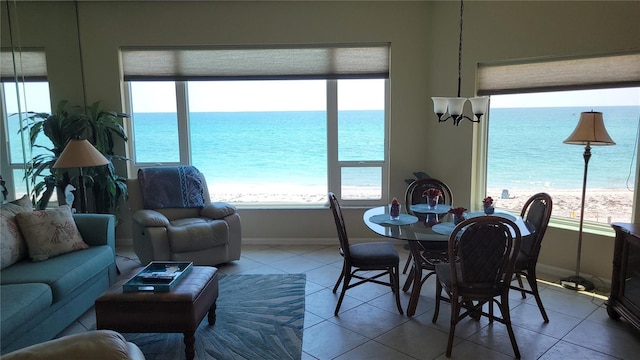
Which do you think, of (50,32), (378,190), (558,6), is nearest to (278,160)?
(378,190)

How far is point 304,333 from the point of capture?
10.0 ft

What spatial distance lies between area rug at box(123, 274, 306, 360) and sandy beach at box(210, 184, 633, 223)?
162 cm

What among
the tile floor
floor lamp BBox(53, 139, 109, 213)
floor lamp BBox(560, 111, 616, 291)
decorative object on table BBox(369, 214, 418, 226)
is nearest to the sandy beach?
floor lamp BBox(560, 111, 616, 291)

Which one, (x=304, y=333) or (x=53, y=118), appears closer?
(x=304, y=333)

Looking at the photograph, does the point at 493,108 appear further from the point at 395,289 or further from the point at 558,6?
→ the point at 395,289

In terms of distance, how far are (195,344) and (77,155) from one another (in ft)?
6.32

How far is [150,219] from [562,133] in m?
3.99

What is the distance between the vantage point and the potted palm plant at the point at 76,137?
14.6 ft

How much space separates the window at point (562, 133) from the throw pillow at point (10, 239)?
14.0 feet

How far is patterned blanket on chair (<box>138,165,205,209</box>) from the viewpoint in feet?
14.7

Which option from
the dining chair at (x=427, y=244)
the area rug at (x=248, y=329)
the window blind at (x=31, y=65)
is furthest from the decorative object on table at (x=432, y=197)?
the window blind at (x=31, y=65)

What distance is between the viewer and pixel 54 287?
2842 mm

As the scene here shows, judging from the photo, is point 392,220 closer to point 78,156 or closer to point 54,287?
point 54,287

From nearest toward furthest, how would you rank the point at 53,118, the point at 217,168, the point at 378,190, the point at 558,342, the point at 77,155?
1. the point at 558,342
2. the point at 77,155
3. the point at 53,118
4. the point at 378,190
5. the point at 217,168
